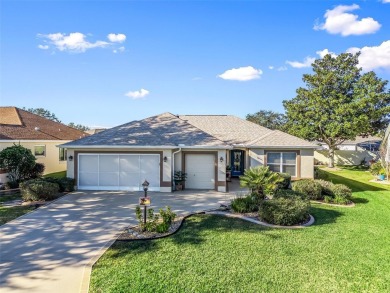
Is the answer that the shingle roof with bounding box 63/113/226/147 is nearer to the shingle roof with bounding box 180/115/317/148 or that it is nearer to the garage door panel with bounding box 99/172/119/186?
the garage door panel with bounding box 99/172/119/186

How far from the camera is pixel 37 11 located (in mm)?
12172

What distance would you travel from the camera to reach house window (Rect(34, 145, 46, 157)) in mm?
22131

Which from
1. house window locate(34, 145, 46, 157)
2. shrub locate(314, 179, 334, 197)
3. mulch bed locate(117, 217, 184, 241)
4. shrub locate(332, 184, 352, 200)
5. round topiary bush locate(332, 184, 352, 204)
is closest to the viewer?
mulch bed locate(117, 217, 184, 241)

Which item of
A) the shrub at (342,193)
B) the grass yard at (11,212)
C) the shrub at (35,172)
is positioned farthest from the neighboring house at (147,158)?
the shrub at (342,193)

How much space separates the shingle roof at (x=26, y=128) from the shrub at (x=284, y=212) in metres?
19.8

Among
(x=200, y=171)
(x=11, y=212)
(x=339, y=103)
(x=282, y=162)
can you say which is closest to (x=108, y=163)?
(x=200, y=171)

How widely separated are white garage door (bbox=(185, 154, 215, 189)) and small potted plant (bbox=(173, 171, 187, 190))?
1.71ft

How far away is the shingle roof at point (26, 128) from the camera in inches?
827

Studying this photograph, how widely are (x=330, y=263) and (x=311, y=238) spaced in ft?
5.59

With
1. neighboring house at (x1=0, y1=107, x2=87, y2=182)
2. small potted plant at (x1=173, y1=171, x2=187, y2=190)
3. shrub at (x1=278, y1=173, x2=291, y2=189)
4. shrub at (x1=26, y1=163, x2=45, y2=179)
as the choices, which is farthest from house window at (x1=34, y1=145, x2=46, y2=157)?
shrub at (x1=278, y1=173, x2=291, y2=189)

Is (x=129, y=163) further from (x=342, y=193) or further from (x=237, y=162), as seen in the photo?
(x=342, y=193)

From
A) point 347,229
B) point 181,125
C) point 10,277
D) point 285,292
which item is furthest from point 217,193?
point 10,277

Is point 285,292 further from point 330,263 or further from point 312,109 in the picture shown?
point 312,109

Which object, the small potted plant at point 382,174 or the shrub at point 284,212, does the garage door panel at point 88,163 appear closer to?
the shrub at point 284,212
